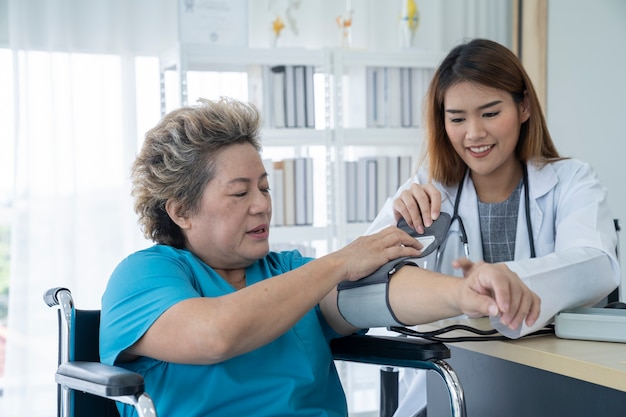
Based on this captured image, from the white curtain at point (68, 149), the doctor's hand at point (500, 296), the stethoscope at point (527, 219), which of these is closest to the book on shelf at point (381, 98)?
the white curtain at point (68, 149)

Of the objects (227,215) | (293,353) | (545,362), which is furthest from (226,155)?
(545,362)

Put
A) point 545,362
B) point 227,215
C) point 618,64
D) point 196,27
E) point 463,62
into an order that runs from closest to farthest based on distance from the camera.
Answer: point 545,362 < point 227,215 < point 463,62 < point 196,27 < point 618,64

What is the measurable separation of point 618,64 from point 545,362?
3.14 metres

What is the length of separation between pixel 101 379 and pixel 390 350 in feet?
1.86

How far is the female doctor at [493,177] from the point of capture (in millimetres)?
1865

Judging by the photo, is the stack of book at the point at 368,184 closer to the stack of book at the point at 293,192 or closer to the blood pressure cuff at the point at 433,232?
the stack of book at the point at 293,192

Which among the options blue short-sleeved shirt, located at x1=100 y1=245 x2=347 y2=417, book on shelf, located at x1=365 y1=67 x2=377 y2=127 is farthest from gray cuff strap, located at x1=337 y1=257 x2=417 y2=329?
book on shelf, located at x1=365 y1=67 x2=377 y2=127

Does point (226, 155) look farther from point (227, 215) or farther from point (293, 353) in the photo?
point (293, 353)

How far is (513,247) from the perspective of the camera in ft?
6.75

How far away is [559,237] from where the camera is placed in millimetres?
1851

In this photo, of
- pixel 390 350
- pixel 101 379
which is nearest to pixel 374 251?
pixel 390 350

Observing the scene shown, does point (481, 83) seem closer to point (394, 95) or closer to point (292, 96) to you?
point (292, 96)

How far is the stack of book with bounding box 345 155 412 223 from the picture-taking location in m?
3.60

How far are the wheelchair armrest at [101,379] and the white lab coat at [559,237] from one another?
26.0 inches
